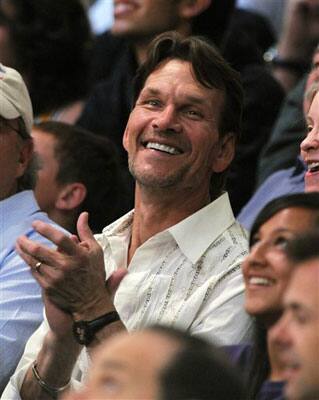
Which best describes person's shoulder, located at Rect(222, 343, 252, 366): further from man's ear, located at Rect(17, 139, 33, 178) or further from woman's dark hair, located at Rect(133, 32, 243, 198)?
man's ear, located at Rect(17, 139, 33, 178)

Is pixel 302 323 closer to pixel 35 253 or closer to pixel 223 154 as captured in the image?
pixel 35 253

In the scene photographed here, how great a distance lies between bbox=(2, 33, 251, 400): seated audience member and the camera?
3998 mm

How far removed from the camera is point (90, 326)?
3.97 metres

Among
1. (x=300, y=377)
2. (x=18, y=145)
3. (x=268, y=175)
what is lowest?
(x=268, y=175)

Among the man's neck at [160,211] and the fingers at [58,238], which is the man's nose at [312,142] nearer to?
the man's neck at [160,211]

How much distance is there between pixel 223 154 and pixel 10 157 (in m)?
0.83

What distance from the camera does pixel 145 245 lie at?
4.44 m

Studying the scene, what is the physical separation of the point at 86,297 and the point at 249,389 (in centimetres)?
66

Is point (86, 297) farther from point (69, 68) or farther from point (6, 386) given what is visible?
point (69, 68)

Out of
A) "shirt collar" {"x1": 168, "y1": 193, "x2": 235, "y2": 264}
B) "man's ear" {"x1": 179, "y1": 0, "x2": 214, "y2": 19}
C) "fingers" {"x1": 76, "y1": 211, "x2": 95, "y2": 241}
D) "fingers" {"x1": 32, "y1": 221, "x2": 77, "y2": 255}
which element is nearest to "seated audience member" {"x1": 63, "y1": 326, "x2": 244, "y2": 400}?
"fingers" {"x1": 32, "y1": 221, "x2": 77, "y2": 255}

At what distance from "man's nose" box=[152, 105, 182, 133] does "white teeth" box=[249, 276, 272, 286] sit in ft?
3.96

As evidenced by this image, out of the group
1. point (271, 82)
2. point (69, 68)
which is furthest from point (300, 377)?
point (69, 68)

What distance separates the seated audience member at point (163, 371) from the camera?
261 centimetres

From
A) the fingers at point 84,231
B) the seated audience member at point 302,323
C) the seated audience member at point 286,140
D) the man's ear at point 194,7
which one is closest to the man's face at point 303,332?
the seated audience member at point 302,323
